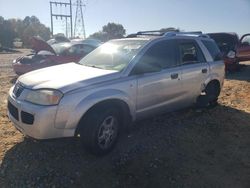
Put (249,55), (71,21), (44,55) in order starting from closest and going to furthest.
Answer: (44,55)
(249,55)
(71,21)

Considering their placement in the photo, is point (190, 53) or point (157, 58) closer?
point (157, 58)

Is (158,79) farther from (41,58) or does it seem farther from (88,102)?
(41,58)

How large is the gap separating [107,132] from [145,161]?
0.68 m

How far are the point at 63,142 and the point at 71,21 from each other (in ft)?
159

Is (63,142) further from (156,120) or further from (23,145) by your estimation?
(156,120)

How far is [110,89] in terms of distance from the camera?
4609 millimetres

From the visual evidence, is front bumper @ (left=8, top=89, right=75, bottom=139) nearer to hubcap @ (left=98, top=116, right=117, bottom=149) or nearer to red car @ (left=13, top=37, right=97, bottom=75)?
hubcap @ (left=98, top=116, right=117, bottom=149)

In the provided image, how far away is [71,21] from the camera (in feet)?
168

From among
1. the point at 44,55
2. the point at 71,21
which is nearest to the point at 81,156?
the point at 44,55

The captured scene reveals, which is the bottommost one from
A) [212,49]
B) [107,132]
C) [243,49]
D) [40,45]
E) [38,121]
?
[107,132]

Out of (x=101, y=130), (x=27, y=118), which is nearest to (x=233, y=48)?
(x=101, y=130)

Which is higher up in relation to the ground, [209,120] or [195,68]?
[195,68]

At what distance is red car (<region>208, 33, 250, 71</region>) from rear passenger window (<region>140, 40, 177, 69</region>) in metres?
7.98

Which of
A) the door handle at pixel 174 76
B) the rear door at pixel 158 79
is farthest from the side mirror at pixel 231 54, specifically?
the door handle at pixel 174 76
